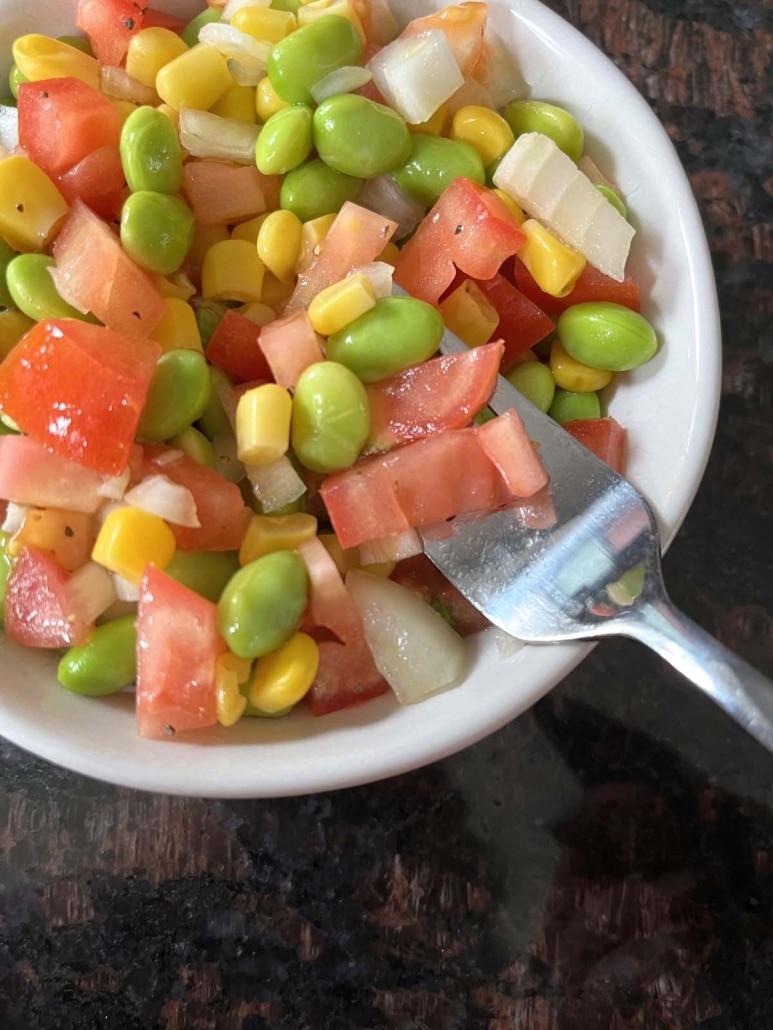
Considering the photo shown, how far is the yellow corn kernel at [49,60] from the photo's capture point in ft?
4.90

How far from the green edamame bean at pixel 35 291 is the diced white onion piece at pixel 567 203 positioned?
0.73 meters

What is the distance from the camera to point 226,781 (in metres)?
1.22

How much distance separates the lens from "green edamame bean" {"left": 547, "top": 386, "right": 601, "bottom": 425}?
59.0 inches

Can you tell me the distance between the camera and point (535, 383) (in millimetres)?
1476

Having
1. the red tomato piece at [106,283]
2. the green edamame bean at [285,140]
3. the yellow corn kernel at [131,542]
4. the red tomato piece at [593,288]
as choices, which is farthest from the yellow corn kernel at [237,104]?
the yellow corn kernel at [131,542]

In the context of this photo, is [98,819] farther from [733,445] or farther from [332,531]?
[733,445]

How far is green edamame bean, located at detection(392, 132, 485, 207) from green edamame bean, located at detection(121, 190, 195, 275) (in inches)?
14.6

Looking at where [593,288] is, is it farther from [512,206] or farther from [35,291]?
[35,291]

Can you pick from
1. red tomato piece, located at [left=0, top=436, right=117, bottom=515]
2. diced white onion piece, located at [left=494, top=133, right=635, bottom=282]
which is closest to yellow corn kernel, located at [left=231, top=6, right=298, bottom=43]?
diced white onion piece, located at [left=494, top=133, right=635, bottom=282]

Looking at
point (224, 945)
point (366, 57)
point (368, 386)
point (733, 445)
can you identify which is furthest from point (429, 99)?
point (224, 945)

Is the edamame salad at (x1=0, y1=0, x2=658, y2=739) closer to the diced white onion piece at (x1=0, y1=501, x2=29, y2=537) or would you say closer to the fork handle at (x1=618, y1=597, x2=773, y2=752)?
the diced white onion piece at (x1=0, y1=501, x2=29, y2=537)

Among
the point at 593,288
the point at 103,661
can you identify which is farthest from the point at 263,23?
the point at 103,661

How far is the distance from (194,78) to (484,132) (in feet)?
1.58

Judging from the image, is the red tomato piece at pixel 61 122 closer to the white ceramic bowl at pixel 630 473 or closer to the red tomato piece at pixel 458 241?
the white ceramic bowl at pixel 630 473
